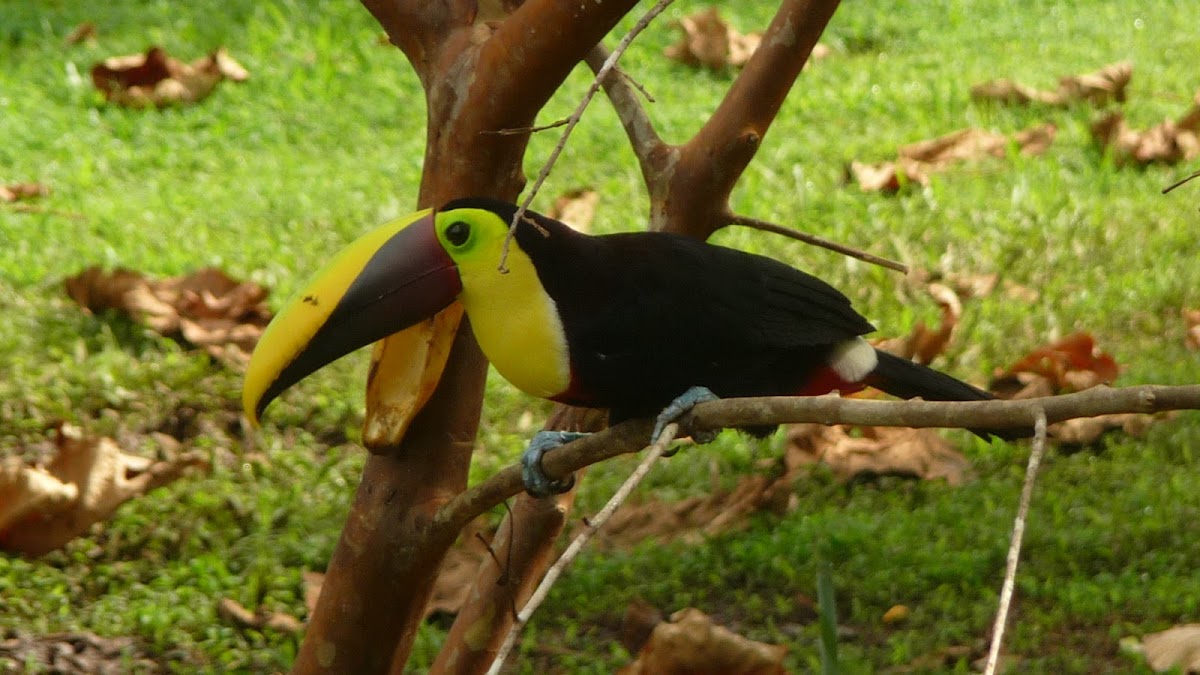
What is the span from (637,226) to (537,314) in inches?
85.6

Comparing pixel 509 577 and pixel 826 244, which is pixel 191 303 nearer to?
pixel 509 577

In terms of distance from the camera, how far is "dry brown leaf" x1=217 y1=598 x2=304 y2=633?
2.85 metres

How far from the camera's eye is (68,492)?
9.84 ft

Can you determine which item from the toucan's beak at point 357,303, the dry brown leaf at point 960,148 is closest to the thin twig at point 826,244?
the toucan's beak at point 357,303

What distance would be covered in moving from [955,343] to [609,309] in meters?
1.79

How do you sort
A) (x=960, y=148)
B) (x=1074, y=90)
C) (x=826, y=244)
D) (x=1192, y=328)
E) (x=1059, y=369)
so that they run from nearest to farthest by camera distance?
(x=826, y=244)
(x=1059, y=369)
(x=1192, y=328)
(x=960, y=148)
(x=1074, y=90)

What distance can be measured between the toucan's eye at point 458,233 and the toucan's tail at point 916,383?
71cm

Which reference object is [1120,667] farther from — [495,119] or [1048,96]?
[1048,96]

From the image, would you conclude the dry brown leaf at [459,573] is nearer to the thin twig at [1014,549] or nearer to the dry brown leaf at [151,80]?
the thin twig at [1014,549]

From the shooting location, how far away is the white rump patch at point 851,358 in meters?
2.33

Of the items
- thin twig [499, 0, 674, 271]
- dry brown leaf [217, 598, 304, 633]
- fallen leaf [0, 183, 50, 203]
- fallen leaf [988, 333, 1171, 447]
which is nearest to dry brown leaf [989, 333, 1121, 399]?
fallen leaf [988, 333, 1171, 447]

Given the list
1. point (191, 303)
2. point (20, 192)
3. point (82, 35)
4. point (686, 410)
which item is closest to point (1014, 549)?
point (686, 410)

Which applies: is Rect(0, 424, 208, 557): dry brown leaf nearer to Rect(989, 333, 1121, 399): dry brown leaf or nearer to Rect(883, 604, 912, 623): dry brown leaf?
Rect(883, 604, 912, 623): dry brown leaf

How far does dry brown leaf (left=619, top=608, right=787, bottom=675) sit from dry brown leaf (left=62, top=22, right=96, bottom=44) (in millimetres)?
4075
